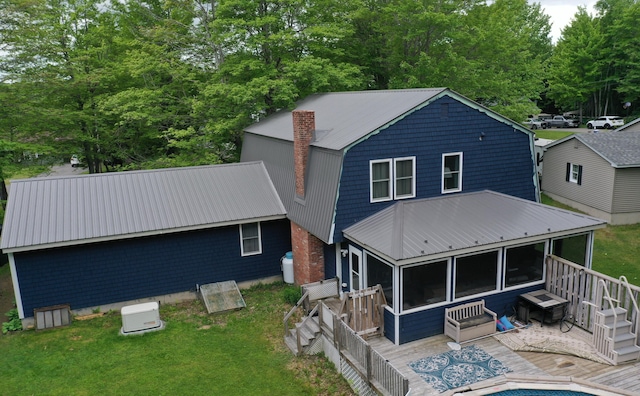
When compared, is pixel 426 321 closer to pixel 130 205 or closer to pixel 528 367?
pixel 528 367

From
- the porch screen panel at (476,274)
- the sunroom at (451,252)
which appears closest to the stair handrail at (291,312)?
the sunroom at (451,252)

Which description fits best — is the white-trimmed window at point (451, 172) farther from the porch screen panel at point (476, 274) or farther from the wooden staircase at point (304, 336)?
the wooden staircase at point (304, 336)

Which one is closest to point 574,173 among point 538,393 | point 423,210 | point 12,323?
point 423,210

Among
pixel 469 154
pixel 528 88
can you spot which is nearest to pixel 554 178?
pixel 528 88

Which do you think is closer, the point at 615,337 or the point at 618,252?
the point at 615,337

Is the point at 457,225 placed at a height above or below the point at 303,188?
below

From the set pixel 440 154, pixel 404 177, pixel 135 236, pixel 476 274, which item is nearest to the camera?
pixel 476 274

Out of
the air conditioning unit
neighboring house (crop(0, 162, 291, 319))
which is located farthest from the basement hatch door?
the air conditioning unit

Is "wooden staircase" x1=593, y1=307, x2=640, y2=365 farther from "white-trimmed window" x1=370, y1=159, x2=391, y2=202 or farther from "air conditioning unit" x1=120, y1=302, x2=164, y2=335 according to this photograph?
"air conditioning unit" x1=120, y1=302, x2=164, y2=335
